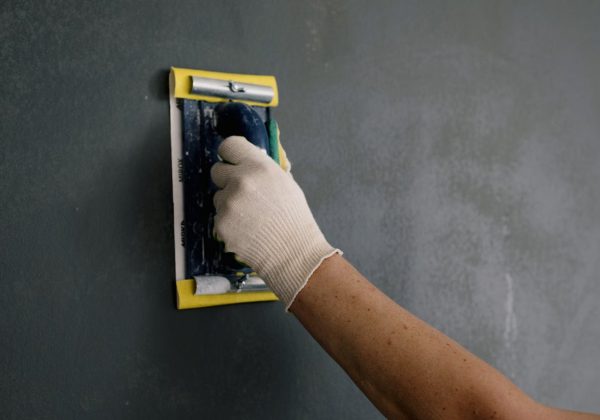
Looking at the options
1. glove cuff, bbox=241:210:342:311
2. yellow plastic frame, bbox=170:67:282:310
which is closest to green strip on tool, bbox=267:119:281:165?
yellow plastic frame, bbox=170:67:282:310

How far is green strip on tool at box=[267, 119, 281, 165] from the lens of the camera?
Result: 0.87 m

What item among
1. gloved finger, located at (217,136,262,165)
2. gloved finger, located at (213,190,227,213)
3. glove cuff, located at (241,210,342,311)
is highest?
gloved finger, located at (217,136,262,165)

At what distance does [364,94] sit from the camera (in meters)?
1.04

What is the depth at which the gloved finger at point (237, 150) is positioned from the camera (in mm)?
787

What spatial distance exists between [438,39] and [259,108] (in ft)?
1.37

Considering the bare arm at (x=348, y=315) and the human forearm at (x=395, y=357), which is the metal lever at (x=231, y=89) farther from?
the human forearm at (x=395, y=357)

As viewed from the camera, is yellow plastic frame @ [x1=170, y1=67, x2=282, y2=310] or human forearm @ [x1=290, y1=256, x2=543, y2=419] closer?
human forearm @ [x1=290, y1=256, x2=543, y2=419]

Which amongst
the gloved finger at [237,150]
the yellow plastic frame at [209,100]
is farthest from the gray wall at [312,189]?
the gloved finger at [237,150]

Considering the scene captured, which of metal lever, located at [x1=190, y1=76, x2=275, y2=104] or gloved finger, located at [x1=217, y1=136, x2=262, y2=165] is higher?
metal lever, located at [x1=190, y1=76, x2=275, y2=104]

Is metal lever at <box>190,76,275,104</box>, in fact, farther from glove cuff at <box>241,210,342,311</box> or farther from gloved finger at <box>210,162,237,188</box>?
glove cuff at <box>241,210,342,311</box>

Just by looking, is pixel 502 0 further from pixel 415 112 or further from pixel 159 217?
pixel 159 217

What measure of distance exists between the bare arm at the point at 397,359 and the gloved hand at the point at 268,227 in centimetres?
2

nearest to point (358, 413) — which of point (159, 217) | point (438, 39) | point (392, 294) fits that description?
point (392, 294)

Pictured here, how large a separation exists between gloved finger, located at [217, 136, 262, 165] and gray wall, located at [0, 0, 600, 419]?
0.13 m
